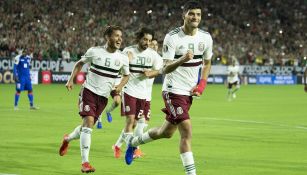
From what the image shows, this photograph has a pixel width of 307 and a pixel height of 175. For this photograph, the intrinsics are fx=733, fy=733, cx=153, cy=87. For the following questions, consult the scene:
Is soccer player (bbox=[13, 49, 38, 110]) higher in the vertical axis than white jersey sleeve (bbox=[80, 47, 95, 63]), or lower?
lower

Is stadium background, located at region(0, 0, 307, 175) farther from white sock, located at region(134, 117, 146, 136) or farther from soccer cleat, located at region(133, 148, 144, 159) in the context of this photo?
white sock, located at region(134, 117, 146, 136)

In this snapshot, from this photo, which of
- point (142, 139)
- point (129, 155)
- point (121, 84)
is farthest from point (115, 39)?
point (129, 155)

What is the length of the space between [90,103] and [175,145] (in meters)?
4.12

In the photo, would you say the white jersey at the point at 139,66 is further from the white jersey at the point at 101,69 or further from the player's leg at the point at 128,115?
the white jersey at the point at 101,69

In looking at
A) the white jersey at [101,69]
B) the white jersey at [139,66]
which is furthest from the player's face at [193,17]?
the white jersey at [139,66]

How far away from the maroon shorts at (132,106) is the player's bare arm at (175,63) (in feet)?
11.9

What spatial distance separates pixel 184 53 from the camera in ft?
33.6

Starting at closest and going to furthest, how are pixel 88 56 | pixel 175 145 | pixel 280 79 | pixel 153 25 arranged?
pixel 88 56, pixel 175 145, pixel 280 79, pixel 153 25

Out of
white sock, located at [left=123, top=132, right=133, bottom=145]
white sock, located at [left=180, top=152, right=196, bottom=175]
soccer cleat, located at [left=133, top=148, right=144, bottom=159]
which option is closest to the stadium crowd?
soccer cleat, located at [left=133, top=148, right=144, bottom=159]

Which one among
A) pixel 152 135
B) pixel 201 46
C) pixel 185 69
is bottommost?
pixel 152 135

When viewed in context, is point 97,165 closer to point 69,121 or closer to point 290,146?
point 290,146

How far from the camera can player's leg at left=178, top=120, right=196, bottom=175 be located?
9.78 m

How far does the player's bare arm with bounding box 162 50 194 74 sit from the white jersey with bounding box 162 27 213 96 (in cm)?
20

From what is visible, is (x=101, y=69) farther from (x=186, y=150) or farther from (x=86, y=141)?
(x=186, y=150)
